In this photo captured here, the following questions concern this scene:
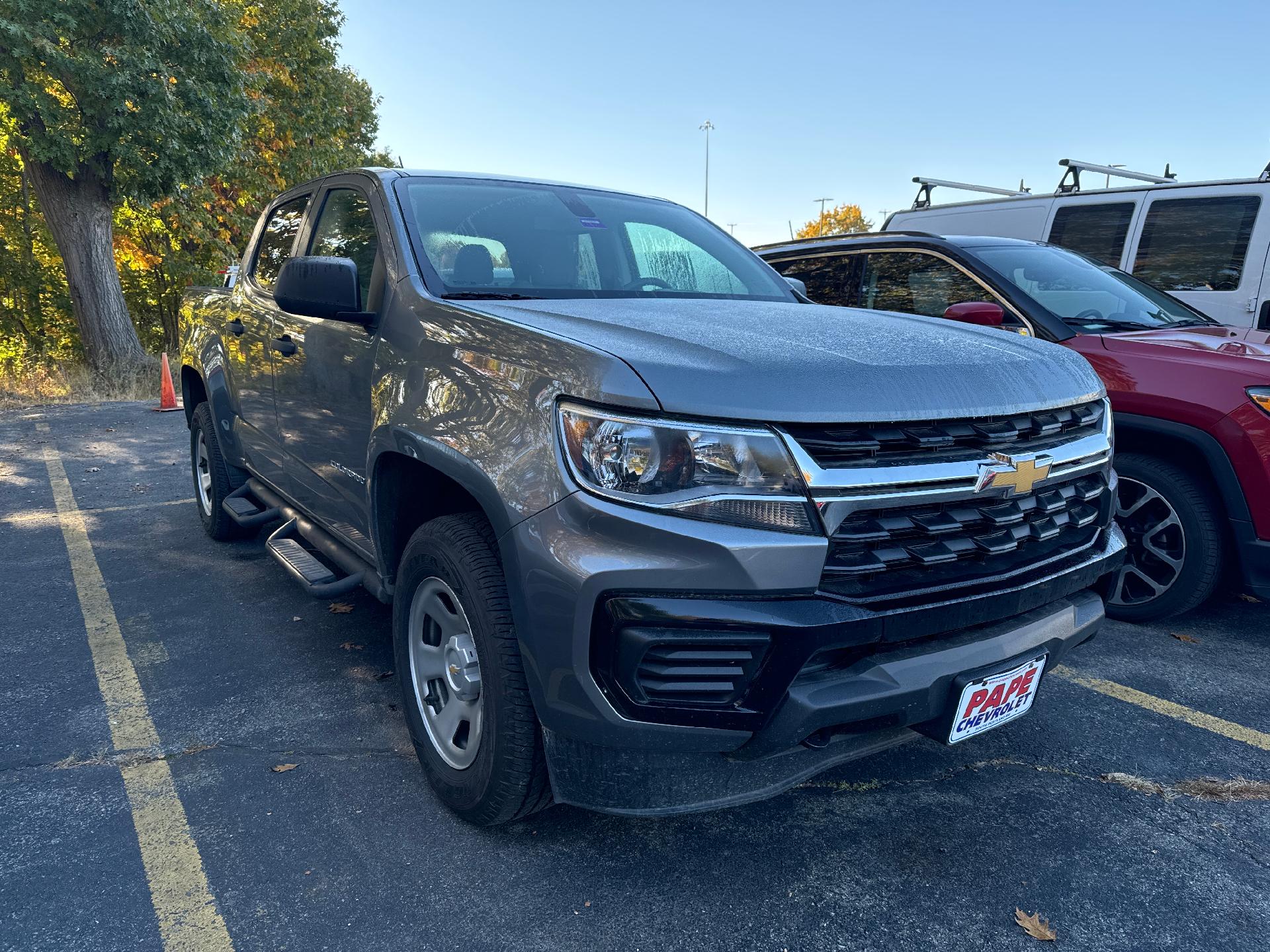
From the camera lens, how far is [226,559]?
196 inches

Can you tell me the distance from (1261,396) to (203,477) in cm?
568

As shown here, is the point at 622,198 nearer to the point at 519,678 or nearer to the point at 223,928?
the point at 519,678

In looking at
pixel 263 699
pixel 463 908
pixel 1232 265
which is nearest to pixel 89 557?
pixel 263 699

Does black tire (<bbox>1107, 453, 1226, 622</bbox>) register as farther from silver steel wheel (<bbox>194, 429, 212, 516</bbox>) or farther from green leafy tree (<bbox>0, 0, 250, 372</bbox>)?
green leafy tree (<bbox>0, 0, 250, 372</bbox>)

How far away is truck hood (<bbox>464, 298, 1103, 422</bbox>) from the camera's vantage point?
189 centimetres

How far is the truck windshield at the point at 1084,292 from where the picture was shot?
4.53m

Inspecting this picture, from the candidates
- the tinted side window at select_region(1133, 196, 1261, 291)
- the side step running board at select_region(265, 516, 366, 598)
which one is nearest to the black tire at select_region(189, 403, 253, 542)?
the side step running board at select_region(265, 516, 366, 598)

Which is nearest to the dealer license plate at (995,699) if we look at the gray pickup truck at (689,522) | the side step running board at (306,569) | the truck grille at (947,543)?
the gray pickup truck at (689,522)

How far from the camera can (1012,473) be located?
2133 mm

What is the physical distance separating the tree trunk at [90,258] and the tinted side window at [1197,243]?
13462 millimetres

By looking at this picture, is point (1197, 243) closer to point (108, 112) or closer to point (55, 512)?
point (55, 512)

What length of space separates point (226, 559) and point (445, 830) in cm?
315

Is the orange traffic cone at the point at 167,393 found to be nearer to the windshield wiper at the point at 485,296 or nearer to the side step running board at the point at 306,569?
the side step running board at the point at 306,569

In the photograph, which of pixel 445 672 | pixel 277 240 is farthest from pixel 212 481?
pixel 445 672
